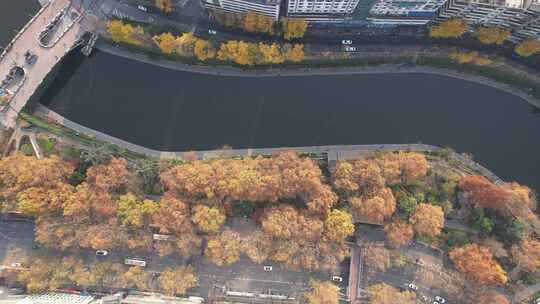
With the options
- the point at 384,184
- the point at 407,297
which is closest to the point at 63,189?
the point at 384,184

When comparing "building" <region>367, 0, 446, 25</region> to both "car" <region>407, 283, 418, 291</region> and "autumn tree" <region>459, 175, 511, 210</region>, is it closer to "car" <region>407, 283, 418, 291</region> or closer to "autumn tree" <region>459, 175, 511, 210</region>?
"autumn tree" <region>459, 175, 511, 210</region>

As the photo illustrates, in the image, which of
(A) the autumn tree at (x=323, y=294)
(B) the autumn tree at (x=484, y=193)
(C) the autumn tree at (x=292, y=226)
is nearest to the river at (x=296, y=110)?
(B) the autumn tree at (x=484, y=193)

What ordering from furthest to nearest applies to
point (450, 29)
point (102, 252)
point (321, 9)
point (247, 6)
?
point (450, 29) → point (102, 252) → point (321, 9) → point (247, 6)

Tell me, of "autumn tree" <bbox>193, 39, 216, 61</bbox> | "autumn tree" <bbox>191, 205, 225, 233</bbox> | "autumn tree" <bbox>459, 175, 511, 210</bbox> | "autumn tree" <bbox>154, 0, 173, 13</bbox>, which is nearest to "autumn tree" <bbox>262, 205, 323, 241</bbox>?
"autumn tree" <bbox>191, 205, 225, 233</bbox>

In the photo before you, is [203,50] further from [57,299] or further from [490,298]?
[490,298]

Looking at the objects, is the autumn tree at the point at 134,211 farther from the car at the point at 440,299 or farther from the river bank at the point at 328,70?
the car at the point at 440,299

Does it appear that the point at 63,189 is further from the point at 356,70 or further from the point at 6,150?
the point at 356,70

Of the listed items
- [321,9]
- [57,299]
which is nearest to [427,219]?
[321,9]
